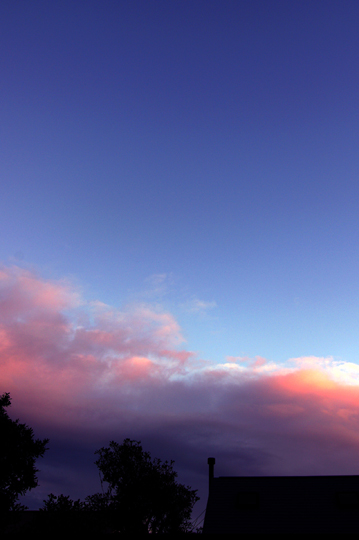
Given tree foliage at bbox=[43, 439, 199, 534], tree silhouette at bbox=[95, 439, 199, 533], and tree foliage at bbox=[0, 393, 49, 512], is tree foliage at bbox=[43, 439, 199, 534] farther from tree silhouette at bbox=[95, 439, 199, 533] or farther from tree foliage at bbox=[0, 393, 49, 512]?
tree foliage at bbox=[0, 393, 49, 512]

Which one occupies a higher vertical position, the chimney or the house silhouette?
the chimney

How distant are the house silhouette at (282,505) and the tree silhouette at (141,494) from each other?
10034mm

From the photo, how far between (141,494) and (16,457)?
20.7 metres

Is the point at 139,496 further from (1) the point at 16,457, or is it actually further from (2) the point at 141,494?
(1) the point at 16,457

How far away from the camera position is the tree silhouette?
44500 mm

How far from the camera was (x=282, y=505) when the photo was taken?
34688 millimetres

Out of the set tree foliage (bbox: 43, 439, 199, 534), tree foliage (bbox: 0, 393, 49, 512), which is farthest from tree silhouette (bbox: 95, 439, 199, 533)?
tree foliage (bbox: 0, 393, 49, 512)

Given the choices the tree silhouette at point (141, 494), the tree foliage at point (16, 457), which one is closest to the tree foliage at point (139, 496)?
the tree silhouette at point (141, 494)

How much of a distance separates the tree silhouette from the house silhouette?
10034 millimetres

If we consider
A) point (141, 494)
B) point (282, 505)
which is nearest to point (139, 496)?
point (141, 494)

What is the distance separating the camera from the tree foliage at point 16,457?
29.4m

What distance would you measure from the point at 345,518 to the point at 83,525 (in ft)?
67.9

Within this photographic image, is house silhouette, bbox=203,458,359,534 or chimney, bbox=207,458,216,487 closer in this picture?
house silhouette, bbox=203,458,359,534

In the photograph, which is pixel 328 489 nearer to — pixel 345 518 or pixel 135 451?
pixel 345 518
